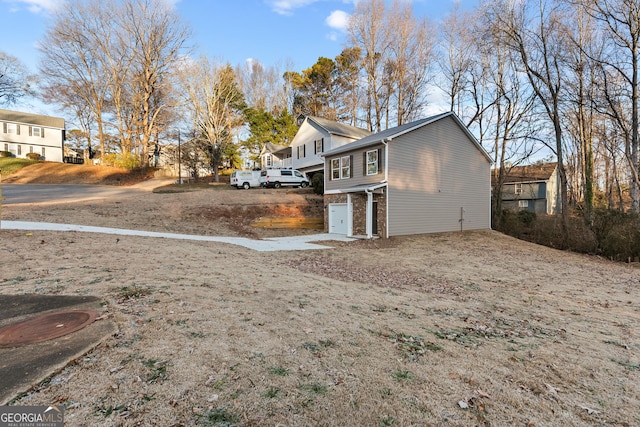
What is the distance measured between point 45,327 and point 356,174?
15.2 m

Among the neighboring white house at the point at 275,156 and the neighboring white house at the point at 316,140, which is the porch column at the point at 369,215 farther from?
the neighboring white house at the point at 275,156

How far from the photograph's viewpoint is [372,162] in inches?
628

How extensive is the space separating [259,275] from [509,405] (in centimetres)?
480

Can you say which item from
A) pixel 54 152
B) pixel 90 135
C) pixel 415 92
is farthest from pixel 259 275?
pixel 54 152

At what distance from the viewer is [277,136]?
3362cm

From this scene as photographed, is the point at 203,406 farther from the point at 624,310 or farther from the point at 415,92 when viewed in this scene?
the point at 415,92

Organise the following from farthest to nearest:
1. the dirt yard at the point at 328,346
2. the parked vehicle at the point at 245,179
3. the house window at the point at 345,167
→ the parked vehicle at the point at 245,179, the house window at the point at 345,167, the dirt yard at the point at 328,346

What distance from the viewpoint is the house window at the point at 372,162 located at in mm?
15735

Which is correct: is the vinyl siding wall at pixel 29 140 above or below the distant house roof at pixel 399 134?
above

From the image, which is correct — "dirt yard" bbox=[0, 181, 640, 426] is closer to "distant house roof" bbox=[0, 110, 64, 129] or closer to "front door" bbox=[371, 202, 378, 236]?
"front door" bbox=[371, 202, 378, 236]

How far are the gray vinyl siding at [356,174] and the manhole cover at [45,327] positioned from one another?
44.1 ft

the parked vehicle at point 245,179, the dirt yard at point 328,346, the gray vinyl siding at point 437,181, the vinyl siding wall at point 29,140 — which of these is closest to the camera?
the dirt yard at point 328,346

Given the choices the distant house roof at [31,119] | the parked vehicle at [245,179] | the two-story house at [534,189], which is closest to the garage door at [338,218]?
the parked vehicle at [245,179]

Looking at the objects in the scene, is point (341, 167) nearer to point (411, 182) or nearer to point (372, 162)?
point (372, 162)
